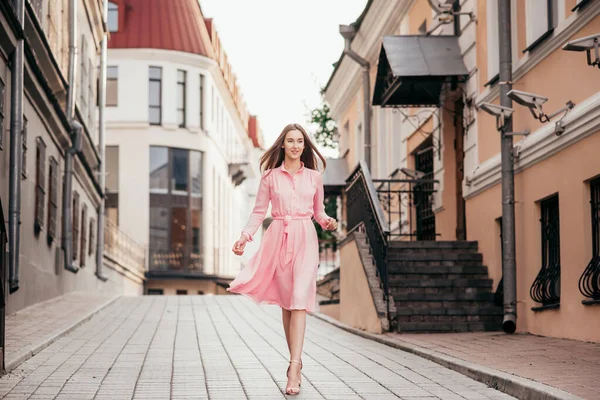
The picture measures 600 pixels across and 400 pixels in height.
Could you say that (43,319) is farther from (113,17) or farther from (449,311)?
(113,17)

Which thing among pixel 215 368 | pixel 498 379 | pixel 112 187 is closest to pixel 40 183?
pixel 215 368

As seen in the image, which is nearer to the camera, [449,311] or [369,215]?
[449,311]

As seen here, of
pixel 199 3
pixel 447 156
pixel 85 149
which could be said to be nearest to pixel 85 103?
pixel 85 149

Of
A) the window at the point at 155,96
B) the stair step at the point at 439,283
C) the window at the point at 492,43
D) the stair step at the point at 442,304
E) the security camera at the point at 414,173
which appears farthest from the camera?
the window at the point at 155,96

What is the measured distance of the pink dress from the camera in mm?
8055

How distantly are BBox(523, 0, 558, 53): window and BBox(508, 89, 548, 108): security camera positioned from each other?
102 centimetres

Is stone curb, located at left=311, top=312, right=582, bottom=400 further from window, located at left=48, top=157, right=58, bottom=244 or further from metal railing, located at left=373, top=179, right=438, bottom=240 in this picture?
window, located at left=48, top=157, right=58, bottom=244

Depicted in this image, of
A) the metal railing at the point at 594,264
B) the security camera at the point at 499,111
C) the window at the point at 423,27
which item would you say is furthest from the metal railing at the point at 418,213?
the metal railing at the point at 594,264

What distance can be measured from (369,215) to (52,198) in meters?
8.72

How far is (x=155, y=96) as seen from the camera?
48.3 meters

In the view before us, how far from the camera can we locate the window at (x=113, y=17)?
4772cm

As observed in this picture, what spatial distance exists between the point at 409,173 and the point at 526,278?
629 cm

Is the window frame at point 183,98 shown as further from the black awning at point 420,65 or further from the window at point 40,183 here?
the black awning at point 420,65

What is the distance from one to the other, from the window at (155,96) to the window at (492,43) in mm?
34100
